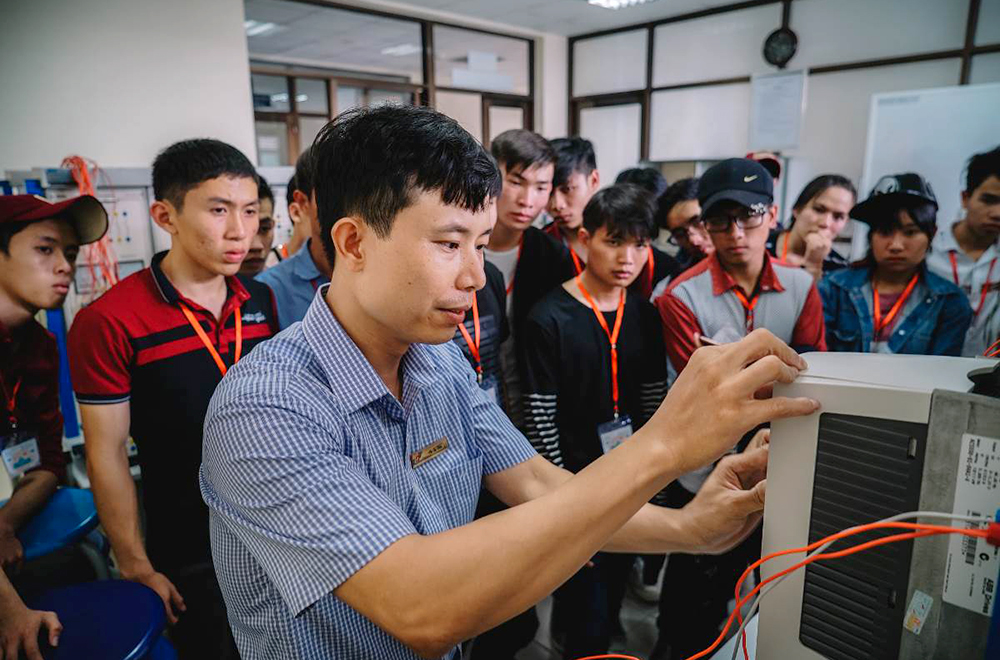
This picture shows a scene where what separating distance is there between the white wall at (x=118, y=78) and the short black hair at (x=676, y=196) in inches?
130

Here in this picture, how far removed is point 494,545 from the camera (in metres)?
0.61

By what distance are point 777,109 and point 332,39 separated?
15.6 feet

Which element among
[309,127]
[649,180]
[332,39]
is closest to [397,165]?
[649,180]

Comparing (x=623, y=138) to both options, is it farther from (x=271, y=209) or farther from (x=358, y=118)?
(x=358, y=118)

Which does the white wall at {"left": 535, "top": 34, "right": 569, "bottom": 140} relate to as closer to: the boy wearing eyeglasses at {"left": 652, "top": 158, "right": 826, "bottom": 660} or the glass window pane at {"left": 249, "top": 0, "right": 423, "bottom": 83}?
the glass window pane at {"left": 249, "top": 0, "right": 423, "bottom": 83}

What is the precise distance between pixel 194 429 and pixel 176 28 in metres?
3.94

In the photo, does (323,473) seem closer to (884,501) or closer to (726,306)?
(884,501)

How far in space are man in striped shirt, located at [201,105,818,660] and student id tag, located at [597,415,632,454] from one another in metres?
0.80

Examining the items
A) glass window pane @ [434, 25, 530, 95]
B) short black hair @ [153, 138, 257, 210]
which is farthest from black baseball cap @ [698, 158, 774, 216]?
glass window pane @ [434, 25, 530, 95]

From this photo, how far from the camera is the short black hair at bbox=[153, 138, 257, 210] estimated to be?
1610mm

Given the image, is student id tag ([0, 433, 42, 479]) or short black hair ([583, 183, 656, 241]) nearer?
student id tag ([0, 433, 42, 479])

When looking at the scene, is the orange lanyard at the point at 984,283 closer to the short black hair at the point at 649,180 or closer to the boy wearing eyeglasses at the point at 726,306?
the boy wearing eyeglasses at the point at 726,306

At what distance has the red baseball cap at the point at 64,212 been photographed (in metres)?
1.72

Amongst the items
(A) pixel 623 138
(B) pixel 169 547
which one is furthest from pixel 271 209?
(A) pixel 623 138
